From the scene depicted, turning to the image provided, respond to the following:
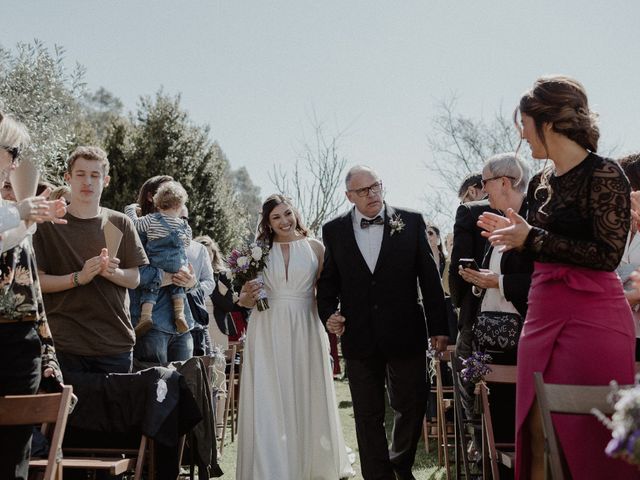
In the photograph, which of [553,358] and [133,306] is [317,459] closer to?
[133,306]

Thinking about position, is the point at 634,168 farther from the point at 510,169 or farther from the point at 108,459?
the point at 108,459

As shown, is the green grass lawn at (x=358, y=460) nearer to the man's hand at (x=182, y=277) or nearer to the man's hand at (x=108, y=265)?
the man's hand at (x=182, y=277)

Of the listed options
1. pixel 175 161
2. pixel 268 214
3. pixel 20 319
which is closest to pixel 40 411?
pixel 20 319

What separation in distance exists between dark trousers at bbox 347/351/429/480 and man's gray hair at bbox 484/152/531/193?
169 cm

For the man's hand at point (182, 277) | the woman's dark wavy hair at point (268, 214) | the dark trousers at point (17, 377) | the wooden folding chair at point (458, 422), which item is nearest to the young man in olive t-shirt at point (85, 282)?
the man's hand at point (182, 277)

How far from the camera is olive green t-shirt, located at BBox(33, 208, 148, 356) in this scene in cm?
527

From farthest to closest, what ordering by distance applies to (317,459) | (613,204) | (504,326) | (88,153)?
1. (317,459)
2. (88,153)
3. (504,326)
4. (613,204)

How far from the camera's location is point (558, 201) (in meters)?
3.59

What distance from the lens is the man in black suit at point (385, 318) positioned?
6117 millimetres

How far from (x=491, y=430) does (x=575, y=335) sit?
1213 millimetres

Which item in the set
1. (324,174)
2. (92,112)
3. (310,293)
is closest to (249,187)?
(92,112)

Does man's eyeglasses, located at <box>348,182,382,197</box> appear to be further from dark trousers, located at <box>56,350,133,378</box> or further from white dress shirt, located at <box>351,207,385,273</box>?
dark trousers, located at <box>56,350,133,378</box>

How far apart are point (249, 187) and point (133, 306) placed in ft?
222

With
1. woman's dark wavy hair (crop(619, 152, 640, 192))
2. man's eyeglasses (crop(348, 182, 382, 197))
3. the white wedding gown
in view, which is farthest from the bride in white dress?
woman's dark wavy hair (crop(619, 152, 640, 192))
